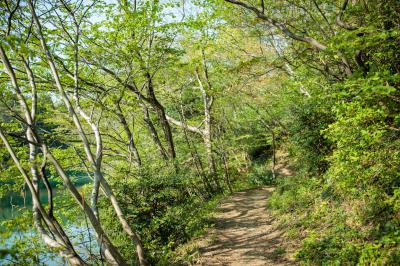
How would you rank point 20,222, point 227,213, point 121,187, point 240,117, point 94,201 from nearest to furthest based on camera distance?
point 20,222 < point 94,201 < point 121,187 < point 227,213 < point 240,117

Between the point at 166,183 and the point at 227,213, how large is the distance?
3530mm

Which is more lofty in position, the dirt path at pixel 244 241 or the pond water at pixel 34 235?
the pond water at pixel 34 235

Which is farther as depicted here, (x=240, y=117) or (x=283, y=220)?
(x=240, y=117)

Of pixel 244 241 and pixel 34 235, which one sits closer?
pixel 244 241

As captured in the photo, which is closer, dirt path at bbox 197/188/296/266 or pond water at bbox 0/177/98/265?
pond water at bbox 0/177/98/265

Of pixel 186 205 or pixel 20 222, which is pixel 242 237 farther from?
pixel 20 222

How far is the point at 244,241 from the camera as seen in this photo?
7316 millimetres

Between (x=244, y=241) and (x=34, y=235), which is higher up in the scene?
(x=34, y=235)

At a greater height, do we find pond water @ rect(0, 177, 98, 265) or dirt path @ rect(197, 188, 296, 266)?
pond water @ rect(0, 177, 98, 265)

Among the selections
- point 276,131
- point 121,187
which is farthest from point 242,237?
point 276,131

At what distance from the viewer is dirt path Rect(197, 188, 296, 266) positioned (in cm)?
613

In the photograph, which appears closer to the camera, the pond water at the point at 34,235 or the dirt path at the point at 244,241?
the pond water at the point at 34,235

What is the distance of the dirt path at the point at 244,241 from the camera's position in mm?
6129

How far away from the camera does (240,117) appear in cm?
1933
